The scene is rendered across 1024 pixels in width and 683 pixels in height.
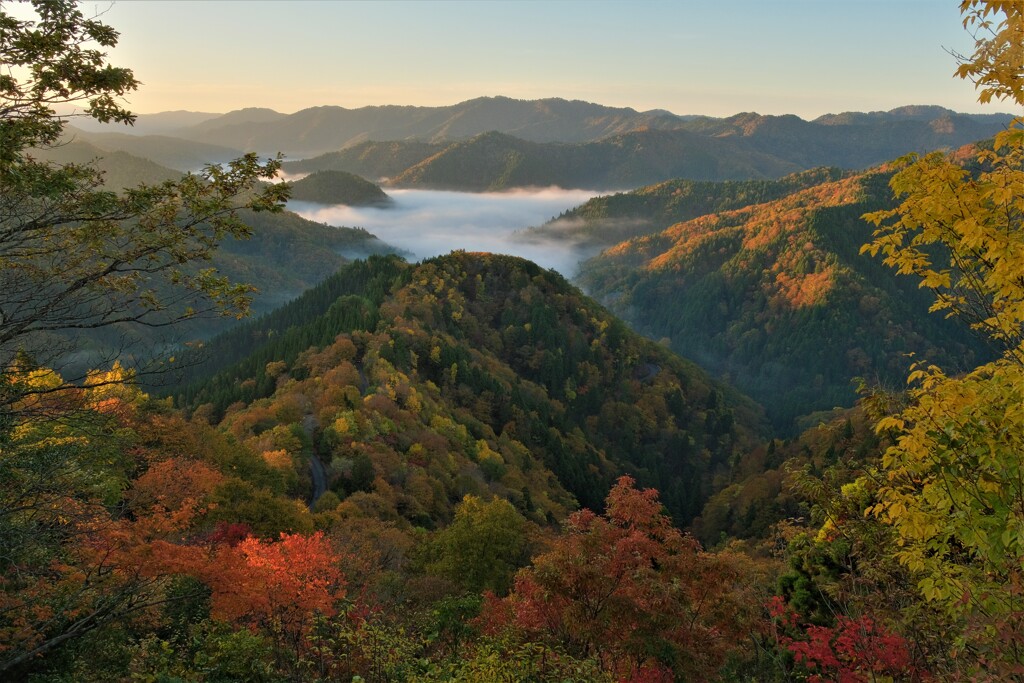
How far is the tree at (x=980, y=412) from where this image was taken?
9.33m

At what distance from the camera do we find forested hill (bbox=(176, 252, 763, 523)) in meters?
91.7

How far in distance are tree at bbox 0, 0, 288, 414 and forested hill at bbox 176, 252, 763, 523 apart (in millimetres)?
39225

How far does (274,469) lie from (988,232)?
6363cm

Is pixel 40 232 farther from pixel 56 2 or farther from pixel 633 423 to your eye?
pixel 633 423

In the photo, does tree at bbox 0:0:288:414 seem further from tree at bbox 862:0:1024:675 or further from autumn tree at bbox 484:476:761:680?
autumn tree at bbox 484:476:761:680

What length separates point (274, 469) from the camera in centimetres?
6281

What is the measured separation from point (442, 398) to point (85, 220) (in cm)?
11662

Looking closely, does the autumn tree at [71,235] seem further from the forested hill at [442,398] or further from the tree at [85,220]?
the forested hill at [442,398]

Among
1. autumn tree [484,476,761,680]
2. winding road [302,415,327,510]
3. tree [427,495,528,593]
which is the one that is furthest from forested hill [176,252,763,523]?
autumn tree [484,476,761,680]

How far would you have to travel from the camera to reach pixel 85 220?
1147cm

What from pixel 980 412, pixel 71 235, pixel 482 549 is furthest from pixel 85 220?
pixel 482 549

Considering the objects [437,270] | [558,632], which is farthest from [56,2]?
[437,270]

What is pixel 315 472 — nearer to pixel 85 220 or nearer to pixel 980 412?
pixel 85 220

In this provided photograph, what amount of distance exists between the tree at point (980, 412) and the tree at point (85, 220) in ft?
38.8
